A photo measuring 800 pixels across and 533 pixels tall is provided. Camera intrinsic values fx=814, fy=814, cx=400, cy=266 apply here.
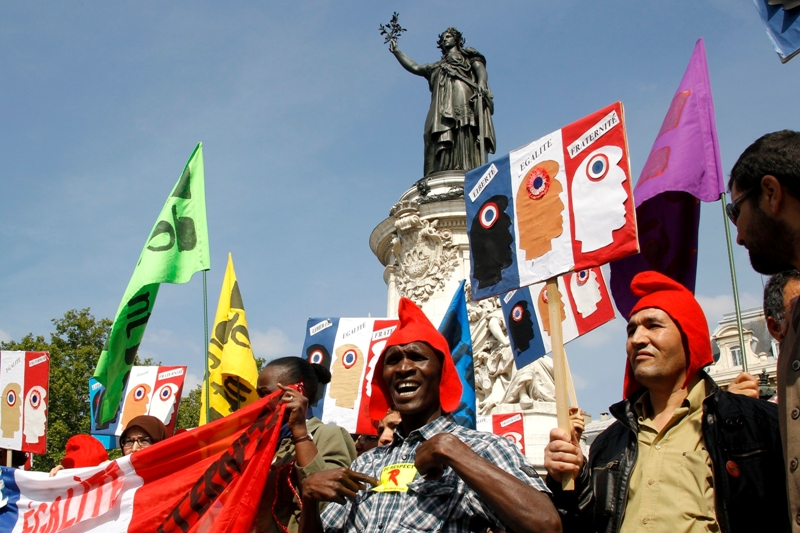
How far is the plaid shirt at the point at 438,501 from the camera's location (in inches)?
115

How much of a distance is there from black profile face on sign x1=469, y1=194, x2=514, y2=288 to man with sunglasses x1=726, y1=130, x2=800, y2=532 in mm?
2402

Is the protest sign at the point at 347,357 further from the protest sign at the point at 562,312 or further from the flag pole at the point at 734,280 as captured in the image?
the flag pole at the point at 734,280

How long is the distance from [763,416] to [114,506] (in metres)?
3.78

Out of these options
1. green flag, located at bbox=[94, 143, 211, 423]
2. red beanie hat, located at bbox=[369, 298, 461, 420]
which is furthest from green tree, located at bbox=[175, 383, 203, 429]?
red beanie hat, located at bbox=[369, 298, 461, 420]

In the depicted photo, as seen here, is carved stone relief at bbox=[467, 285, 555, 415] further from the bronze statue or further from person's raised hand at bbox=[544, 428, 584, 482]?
person's raised hand at bbox=[544, 428, 584, 482]

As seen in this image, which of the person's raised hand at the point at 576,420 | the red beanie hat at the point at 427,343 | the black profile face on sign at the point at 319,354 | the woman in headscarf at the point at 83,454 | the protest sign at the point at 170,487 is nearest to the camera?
the red beanie hat at the point at 427,343

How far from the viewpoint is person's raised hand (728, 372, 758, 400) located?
332 cm

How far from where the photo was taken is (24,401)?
1016cm

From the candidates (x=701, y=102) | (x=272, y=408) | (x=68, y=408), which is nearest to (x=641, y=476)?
(x=272, y=408)

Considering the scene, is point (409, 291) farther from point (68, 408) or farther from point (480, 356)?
point (68, 408)

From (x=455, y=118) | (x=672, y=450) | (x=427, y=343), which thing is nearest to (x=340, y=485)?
(x=427, y=343)

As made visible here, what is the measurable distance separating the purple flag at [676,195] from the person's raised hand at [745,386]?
134 centimetres

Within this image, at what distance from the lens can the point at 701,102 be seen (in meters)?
5.39

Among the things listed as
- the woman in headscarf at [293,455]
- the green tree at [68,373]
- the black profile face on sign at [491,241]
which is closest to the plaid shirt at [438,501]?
the woman in headscarf at [293,455]
